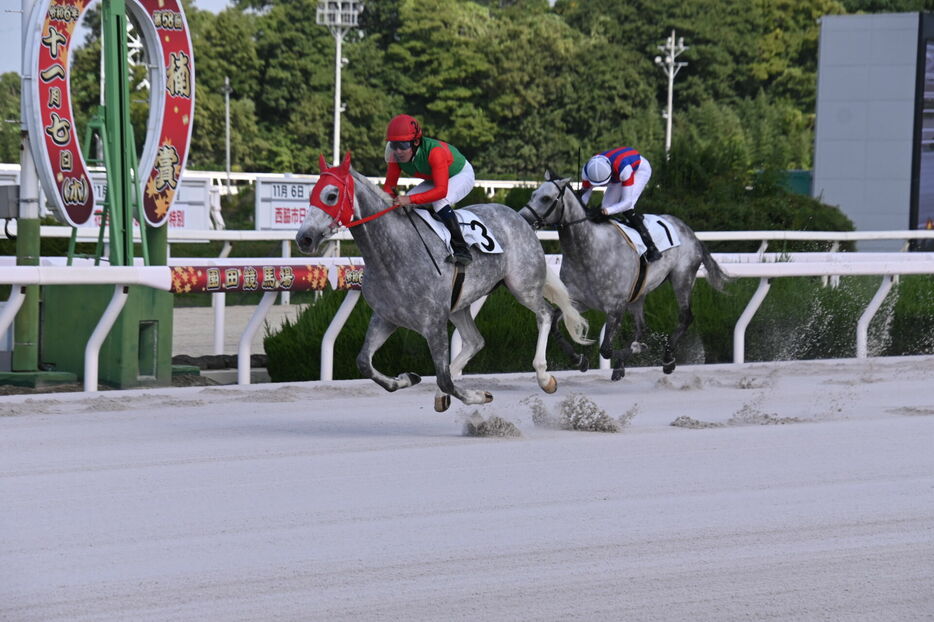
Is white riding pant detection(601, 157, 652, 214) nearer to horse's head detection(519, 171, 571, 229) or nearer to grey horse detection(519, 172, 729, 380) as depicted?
grey horse detection(519, 172, 729, 380)

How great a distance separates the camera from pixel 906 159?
22812 millimetres

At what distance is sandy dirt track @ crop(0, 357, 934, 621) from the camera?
11.6 feet

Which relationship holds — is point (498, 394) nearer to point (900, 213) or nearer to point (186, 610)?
point (186, 610)

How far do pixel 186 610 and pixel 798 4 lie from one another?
65728 millimetres

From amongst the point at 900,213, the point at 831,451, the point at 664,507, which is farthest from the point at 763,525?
the point at 900,213

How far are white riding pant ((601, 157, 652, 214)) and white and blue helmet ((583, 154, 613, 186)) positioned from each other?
4.4 inches

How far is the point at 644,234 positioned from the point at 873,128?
51.3 ft

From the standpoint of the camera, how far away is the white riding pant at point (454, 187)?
21.2 ft

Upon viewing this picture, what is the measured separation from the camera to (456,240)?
21.1ft

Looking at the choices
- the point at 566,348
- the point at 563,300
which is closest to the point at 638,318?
Answer: the point at 566,348

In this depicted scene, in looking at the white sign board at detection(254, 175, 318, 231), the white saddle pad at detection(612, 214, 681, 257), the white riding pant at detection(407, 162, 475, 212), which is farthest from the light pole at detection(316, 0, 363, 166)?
the white riding pant at detection(407, 162, 475, 212)

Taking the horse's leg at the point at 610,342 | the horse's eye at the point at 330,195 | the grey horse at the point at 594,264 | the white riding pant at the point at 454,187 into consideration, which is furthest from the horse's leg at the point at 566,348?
the horse's eye at the point at 330,195

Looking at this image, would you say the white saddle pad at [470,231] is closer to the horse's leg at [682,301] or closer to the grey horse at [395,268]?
the grey horse at [395,268]

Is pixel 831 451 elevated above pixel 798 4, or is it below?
below
